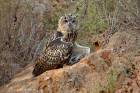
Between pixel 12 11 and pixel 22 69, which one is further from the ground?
pixel 12 11

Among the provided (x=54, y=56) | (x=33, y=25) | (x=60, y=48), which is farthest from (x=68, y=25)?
(x=33, y=25)

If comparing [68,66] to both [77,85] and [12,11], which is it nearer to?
[77,85]

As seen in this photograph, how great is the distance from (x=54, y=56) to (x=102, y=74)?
42.9 inches

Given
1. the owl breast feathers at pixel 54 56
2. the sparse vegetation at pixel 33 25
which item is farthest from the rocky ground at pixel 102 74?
the sparse vegetation at pixel 33 25

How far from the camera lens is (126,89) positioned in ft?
19.2

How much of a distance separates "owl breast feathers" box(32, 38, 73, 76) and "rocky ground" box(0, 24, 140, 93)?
8.3 inches

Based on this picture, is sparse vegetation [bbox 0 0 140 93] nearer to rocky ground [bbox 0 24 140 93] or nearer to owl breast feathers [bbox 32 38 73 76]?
rocky ground [bbox 0 24 140 93]

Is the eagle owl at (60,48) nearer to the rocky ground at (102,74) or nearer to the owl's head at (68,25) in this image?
the owl's head at (68,25)

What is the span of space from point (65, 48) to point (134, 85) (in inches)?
61.7

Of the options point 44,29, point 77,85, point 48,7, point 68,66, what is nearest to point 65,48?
point 68,66

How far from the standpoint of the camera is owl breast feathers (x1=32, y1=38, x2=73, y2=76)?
23.5 feet

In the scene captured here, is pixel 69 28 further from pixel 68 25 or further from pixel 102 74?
pixel 102 74

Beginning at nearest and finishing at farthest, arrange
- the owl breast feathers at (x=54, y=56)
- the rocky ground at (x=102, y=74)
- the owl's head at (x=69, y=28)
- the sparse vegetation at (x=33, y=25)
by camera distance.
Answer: the rocky ground at (x=102, y=74) → the owl breast feathers at (x=54, y=56) → the owl's head at (x=69, y=28) → the sparse vegetation at (x=33, y=25)

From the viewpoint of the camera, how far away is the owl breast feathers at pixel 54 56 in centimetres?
716
